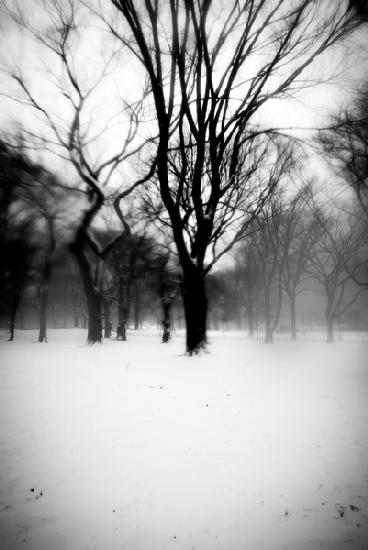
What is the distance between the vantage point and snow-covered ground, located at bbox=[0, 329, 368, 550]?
2.20m

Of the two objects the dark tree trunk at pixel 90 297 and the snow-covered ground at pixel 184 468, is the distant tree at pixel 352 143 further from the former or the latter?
the dark tree trunk at pixel 90 297

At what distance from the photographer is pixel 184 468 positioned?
3023 millimetres

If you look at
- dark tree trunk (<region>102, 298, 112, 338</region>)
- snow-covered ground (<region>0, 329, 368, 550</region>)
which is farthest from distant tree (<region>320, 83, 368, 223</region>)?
dark tree trunk (<region>102, 298, 112, 338</region>)

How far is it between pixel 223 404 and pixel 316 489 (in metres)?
2.37

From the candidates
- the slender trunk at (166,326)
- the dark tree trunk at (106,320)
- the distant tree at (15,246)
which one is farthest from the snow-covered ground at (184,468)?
the distant tree at (15,246)

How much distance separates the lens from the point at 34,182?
49.0 ft

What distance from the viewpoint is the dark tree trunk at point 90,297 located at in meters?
15.4

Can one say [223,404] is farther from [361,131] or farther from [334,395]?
[361,131]

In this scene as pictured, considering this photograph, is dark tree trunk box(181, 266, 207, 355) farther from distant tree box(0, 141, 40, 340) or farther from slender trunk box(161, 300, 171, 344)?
distant tree box(0, 141, 40, 340)

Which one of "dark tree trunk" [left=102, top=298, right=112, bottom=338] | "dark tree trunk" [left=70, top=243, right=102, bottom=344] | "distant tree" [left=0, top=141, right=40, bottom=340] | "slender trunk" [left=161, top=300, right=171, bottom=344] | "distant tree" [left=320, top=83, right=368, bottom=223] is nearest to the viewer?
"distant tree" [left=320, top=83, right=368, bottom=223]

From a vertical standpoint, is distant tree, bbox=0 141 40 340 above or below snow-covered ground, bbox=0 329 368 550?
above

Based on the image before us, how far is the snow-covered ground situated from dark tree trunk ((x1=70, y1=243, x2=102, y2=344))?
32.0 feet

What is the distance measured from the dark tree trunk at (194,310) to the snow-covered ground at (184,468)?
4429 mm

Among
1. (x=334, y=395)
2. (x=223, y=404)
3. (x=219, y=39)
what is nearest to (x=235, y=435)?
(x=223, y=404)
